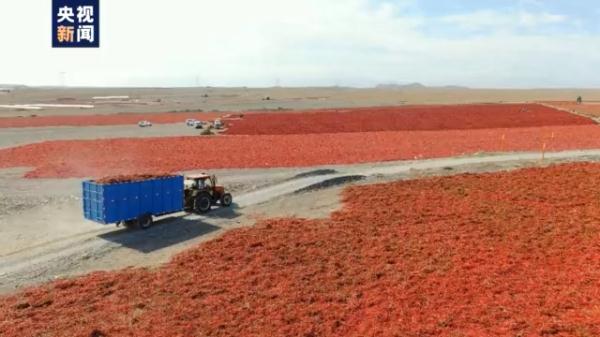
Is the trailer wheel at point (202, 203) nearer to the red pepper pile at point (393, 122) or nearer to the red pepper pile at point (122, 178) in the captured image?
the red pepper pile at point (122, 178)

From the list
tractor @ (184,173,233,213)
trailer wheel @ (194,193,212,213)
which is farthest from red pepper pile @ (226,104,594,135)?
trailer wheel @ (194,193,212,213)

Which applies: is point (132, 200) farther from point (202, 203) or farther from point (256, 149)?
point (256, 149)

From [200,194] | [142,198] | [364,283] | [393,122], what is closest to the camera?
[364,283]

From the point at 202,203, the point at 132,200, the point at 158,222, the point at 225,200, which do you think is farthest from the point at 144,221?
the point at 225,200

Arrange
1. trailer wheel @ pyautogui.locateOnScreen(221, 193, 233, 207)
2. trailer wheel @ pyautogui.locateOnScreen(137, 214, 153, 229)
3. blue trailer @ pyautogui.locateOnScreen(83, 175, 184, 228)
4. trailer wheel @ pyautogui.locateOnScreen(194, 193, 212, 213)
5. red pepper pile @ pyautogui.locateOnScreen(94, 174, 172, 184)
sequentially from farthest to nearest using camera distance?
trailer wheel @ pyautogui.locateOnScreen(221, 193, 233, 207) → trailer wheel @ pyautogui.locateOnScreen(194, 193, 212, 213) → trailer wheel @ pyautogui.locateOnScreen(137, 214, 153, 229) → red pepper pile @ pyautogui.locateOnScreen(94, 174, 172, 184) → blue trailer @ pyautogui.locateOnScreen(83, 175, 184, 228)

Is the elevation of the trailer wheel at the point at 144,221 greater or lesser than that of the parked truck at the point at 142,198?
lesser

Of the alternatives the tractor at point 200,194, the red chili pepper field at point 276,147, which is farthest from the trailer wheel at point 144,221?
the red chili pepper field at point 276,147

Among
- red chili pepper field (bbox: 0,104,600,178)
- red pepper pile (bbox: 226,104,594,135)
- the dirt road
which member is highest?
red pepper pile (bbox: 226,104,594,135)

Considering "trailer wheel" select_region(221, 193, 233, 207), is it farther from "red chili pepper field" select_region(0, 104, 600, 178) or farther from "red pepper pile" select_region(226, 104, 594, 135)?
"red pepper pile" select_region(226, 104, 594, 135)
